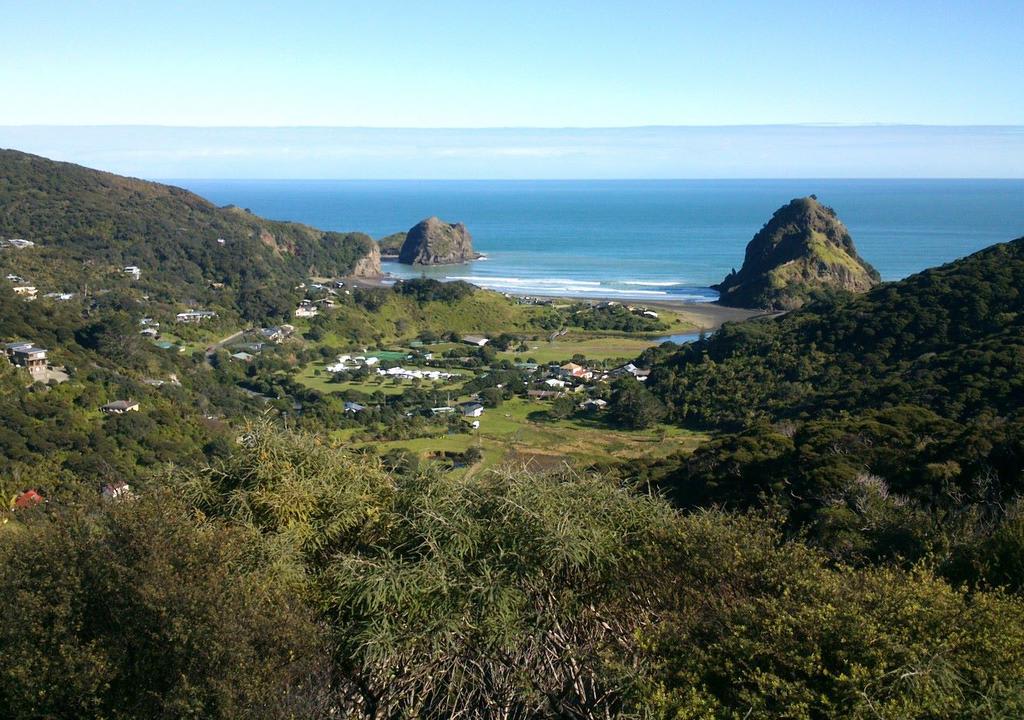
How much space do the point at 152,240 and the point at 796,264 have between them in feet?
160

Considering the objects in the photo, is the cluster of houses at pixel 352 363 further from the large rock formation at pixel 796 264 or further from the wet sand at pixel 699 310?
the large rock formation at pixel 796 264

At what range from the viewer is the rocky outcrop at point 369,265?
8625 centimetres

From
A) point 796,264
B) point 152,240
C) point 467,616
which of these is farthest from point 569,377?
point 152,240

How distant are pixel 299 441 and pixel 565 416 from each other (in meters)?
24.6

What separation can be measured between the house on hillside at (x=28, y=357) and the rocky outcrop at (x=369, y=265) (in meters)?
56.9

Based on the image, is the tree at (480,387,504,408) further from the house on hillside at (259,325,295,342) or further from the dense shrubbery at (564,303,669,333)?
the dense shrubbery at (564,303,669,333)

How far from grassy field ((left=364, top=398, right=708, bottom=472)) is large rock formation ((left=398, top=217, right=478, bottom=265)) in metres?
64.6

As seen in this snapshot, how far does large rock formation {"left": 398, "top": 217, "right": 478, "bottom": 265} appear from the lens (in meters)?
96.4

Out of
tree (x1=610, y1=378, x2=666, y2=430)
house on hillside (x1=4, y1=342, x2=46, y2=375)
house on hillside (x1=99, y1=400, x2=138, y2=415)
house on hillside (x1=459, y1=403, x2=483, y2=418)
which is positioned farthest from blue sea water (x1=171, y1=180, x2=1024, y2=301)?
house on hillside (x1=99, y1=400, x2=138, y2=415)

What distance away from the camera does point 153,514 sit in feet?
21.9

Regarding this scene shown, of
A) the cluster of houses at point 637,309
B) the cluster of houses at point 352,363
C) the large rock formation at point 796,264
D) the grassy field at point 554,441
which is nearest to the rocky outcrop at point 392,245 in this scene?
the large rock formation at point 796,264

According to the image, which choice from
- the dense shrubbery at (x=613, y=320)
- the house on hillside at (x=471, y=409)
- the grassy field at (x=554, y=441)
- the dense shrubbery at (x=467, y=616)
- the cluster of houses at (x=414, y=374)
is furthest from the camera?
the dense shrubbery at (x=613, y=320)

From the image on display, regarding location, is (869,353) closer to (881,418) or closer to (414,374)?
(881,418)

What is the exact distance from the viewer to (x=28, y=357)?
28.3 m
